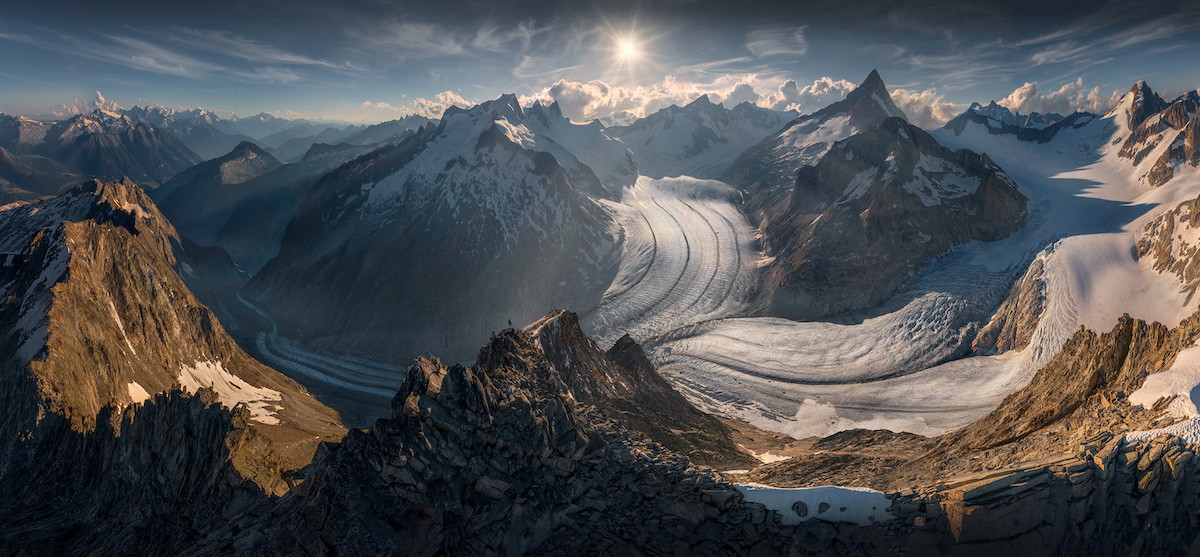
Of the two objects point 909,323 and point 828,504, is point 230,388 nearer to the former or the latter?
point 828,504

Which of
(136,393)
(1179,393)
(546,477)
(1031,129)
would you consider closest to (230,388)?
(136,393)

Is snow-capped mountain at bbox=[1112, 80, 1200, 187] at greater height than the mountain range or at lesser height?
greater

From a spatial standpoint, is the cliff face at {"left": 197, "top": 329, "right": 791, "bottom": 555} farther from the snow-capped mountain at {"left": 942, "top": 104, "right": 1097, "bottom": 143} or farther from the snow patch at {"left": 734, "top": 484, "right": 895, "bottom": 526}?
the snow-capped mountain at {"left": 942, "top": 104, "right": 1097, "bottom": 143}

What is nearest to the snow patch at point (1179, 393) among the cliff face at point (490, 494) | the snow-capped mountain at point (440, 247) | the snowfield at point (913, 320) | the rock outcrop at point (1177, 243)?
the cliff face at point (490, 494)

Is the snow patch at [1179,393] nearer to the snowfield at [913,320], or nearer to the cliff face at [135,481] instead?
the cliff face at [135,481]

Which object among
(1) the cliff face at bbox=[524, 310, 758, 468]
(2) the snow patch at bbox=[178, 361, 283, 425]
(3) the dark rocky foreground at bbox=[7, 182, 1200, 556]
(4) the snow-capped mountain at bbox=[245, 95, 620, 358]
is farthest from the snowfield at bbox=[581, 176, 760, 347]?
(3) the dark rocky foreground at bbox=[7, 182, 1200, 556]

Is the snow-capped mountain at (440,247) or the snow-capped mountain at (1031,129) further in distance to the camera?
the snow-capped mountain at (1031,129)
